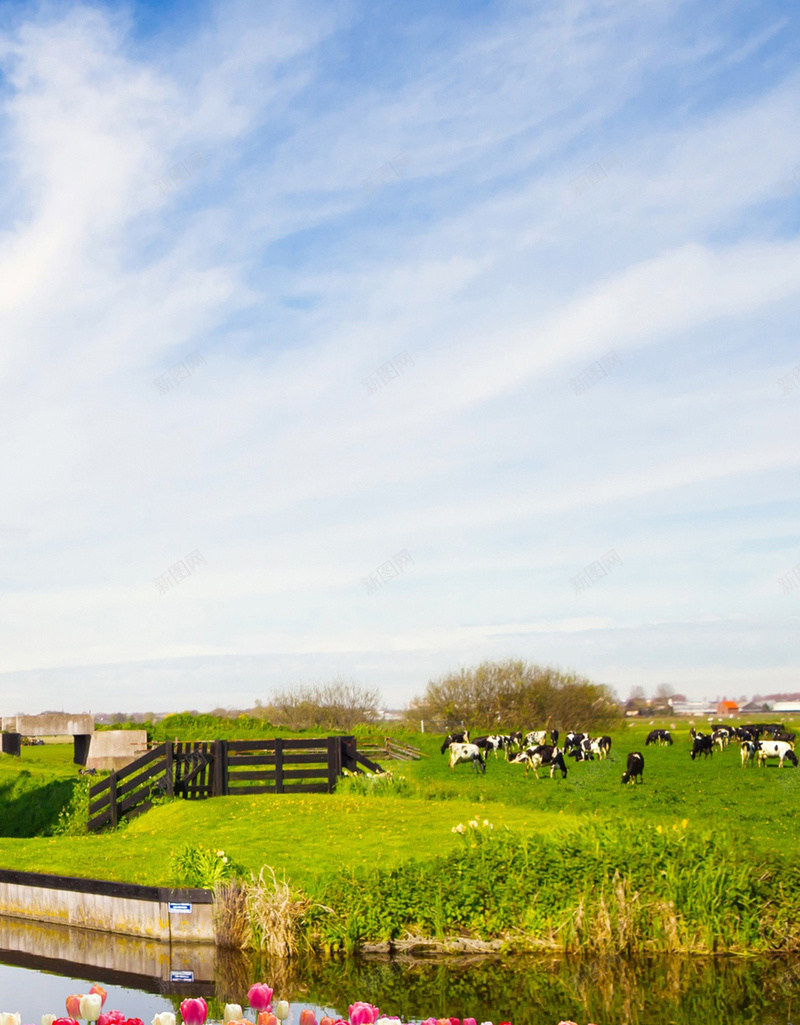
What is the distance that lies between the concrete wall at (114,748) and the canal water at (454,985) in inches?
1049

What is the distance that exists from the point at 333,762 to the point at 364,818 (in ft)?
20.8

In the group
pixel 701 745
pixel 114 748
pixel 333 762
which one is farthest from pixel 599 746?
pixel 333 762

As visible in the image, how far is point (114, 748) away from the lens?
4106 centimetres

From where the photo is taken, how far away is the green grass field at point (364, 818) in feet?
57.4

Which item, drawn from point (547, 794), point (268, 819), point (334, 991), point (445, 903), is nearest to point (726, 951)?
point (445, 903)

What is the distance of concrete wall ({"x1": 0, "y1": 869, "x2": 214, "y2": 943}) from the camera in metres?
14.4

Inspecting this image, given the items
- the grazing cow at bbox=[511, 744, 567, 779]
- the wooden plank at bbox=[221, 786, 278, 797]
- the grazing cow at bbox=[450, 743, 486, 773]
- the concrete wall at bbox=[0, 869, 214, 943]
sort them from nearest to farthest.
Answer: the concrete wall at bbox=[0, 869, 214, 943]
the wooden plank at bbox=[221, 786, 278, 797]
the grazing cow at bbox=[511, 744, 567, 779]
the grazing cow at bbox=[450, 743, 486, 773]

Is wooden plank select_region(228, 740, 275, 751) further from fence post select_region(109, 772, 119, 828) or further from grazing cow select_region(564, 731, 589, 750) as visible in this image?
grazing cow select_region(564, 731, 589, 750)

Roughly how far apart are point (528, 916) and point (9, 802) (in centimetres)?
2423

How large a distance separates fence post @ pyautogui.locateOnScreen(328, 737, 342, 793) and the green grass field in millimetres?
2126

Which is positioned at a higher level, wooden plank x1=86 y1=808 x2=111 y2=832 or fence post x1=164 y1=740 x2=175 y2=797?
fence post x1=164 y1=740 x2=175 y2=797

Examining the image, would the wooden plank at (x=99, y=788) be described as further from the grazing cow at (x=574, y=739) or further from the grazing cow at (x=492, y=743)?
the grazing cow at (x=574, y=739)

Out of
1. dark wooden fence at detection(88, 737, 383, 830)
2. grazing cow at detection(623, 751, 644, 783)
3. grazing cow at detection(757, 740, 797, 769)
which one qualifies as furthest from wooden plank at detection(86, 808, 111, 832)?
grazing cow at detection(757, 740, 797, 769)

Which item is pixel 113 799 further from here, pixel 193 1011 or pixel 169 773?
pixel 193 1011
